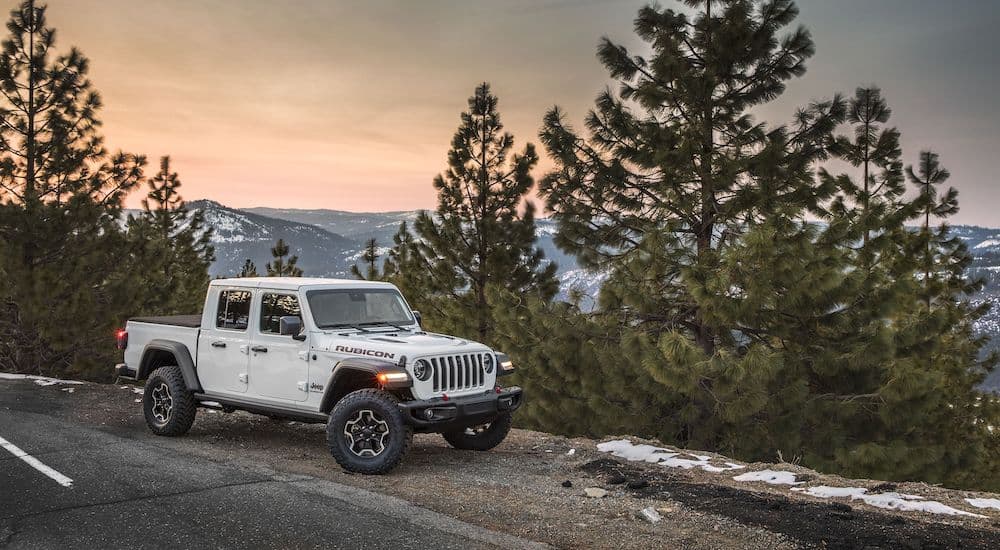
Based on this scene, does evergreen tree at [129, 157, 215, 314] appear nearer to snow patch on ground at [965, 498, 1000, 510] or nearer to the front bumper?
the front bumper

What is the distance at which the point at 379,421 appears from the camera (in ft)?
27.6

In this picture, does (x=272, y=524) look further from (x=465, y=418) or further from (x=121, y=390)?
(x=121, y=390)

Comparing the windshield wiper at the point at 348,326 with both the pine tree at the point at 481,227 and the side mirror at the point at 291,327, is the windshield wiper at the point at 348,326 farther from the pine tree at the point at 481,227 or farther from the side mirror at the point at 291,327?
the pine tree at the point at 481,227

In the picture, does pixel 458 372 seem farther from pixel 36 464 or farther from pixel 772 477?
pixel 36 464

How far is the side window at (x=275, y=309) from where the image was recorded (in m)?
9.36

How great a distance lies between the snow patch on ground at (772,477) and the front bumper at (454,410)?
109 inches

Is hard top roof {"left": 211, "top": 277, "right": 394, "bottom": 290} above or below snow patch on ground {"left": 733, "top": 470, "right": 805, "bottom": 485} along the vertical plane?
above

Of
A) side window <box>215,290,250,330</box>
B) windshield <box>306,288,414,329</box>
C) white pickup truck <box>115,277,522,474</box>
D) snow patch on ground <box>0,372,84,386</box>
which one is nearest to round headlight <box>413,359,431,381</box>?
white pickup truck <box>115,277,522,474</box>

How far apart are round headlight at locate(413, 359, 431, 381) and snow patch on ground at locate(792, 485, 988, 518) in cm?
403

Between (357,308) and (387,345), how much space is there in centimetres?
130

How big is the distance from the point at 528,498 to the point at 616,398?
8.73 metres

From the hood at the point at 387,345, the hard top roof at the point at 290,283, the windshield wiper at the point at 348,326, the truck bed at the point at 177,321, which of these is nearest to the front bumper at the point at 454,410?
the hood at the point at 387,345

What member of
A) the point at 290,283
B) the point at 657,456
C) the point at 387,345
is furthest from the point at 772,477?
the point at 290,283

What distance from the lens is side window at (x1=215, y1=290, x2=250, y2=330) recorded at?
32.1ft
